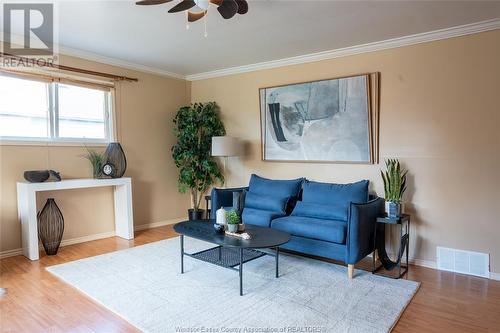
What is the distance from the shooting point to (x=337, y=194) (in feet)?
12.2

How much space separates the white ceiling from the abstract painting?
0.51 m

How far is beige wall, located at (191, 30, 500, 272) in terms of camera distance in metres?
3.20

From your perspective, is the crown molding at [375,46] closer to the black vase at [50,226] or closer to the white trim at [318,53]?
the white trim at [318,53]

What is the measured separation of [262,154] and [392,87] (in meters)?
2.01

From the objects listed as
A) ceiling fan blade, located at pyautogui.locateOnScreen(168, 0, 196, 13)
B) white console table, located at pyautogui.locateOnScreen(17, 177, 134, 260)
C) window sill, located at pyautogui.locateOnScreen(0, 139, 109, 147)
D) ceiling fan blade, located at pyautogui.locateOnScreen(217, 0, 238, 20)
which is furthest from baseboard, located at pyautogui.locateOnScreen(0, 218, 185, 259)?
ceiling fan blade, located at pyautogui.locateOnScreen(217, 0, 238, 20)

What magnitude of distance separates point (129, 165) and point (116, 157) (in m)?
0.39

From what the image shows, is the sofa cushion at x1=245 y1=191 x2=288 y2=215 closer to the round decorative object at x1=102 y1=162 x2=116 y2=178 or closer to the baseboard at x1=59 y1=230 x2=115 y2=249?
the round decorative object at x1=102 y1=162 x2=116 y2=178

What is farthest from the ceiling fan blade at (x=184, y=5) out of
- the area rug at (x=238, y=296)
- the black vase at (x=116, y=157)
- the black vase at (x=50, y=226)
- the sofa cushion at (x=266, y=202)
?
the black vase at (x=50, y=226)

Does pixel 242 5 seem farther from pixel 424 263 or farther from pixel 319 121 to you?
pixel 424 263

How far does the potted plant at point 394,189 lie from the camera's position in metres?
3.29

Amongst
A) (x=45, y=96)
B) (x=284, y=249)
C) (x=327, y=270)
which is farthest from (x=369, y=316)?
(x=45, y=96)

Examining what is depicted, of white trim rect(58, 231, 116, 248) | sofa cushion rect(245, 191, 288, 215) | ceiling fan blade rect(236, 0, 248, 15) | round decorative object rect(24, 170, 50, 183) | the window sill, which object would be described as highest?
ceiling fan blade rect(236, 0, 248, 15)

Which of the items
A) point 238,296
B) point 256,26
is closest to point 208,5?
point 256,26

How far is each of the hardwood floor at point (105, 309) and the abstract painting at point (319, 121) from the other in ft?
4.81
